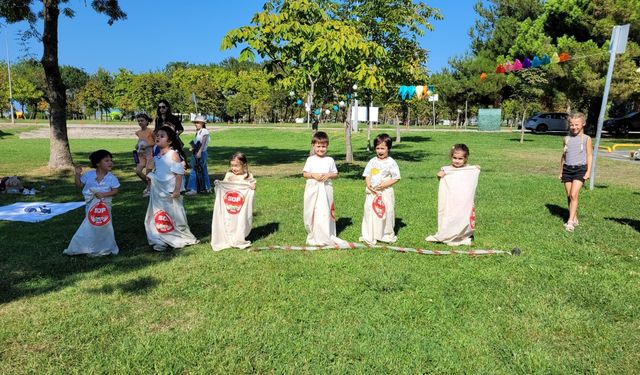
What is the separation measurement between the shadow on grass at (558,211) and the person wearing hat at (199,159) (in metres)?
6.99

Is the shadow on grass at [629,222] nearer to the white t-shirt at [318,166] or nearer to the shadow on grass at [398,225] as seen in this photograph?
the shadow on grass at [398,225]

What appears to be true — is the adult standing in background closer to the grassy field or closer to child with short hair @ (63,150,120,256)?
the grassy field

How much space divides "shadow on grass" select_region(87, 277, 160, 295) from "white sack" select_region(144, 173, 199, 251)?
1144 millimetres

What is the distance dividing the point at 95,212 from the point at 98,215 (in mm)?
54

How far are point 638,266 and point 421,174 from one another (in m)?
8.51

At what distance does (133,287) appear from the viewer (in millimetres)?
4676

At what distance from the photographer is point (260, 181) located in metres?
12.2

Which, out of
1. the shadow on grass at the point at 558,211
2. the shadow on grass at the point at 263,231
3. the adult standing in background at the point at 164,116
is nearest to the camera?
the shadow on grass at the point at 263,231

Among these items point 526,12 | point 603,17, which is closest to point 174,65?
point 526,12

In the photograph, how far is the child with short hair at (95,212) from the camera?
5.67 m

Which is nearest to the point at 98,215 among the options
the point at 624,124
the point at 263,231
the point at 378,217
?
the point at 263,231

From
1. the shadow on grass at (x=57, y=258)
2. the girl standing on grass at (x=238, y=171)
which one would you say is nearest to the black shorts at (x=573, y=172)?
the girl standing on grass at (x=238, y=171)

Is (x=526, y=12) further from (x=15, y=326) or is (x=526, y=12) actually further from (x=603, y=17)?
(x=15, y=326)

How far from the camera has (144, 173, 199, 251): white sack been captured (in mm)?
5980
